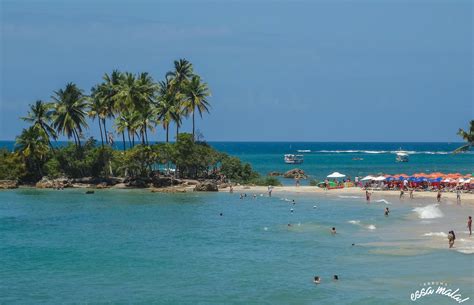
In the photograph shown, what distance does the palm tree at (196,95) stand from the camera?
80.5 meters

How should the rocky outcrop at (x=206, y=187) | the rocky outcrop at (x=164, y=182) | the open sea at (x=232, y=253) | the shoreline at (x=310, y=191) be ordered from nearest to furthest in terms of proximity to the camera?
the open sea at (x=232, y=253)
the shoreline at (x=310, y=191)
the rocky outcrop at (x=206, y=187)
the rocky outcrop at (x=164, y=182)

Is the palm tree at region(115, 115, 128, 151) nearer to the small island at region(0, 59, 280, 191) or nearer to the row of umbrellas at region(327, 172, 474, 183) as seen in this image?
the small island at region(0, 59, 280, 191)

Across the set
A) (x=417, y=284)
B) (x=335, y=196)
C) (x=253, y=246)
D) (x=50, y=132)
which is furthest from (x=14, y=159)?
(x=417, y=284)

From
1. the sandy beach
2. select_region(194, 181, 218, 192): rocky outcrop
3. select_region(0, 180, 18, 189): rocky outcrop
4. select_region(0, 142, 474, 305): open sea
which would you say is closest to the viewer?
select_region(0, 142, 474, 305): open sea

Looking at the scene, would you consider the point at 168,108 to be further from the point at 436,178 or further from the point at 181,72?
the point at 436,178

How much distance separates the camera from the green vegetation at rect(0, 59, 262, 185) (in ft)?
253

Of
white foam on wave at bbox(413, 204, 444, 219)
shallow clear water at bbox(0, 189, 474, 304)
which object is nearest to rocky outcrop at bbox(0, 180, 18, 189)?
shallow clear water at bbox(0, 189, 474, 304)

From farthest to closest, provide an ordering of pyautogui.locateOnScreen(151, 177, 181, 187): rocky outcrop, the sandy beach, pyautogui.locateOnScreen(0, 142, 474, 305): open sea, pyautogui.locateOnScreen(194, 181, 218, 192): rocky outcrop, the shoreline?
pyautogui.locateOnScreen(151, 177, 181, 187): rocky outcrop
pyautogui.locateOnScreen(194, 181, 218, 192): rocky outcrop
the shoreline
the sandy beach
pyautogui.locateOnScreen(0, 142, 474, 305): open sea

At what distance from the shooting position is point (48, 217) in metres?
52.4

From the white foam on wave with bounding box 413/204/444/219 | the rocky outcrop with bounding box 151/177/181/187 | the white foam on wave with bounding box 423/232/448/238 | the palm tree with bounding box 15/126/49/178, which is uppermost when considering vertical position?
the palm tree with bounding box 15/126/49/178

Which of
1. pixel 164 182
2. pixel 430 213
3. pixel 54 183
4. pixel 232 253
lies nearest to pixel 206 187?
pixel 164 182

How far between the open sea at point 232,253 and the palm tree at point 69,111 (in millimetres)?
20669

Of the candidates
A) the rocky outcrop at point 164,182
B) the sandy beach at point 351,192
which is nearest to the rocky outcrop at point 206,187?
the sandy beach at point 351,192

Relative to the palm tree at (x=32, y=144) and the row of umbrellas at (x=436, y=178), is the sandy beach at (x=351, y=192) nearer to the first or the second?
the row of umbrellas at (x=436, y=178)
